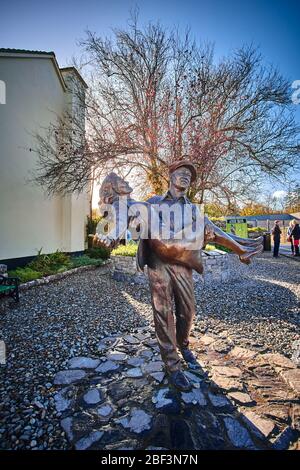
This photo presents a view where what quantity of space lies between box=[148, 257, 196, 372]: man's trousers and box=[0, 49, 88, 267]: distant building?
7088mm

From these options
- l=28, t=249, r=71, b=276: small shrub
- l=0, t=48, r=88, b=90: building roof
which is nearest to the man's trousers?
l=28, t=249, r=71, b=276: small shrub

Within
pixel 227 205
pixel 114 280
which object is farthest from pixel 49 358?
pixel 227 205

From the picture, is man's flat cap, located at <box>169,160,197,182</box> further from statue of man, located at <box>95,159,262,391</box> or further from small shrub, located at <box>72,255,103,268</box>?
small shrub, located at <box>72,255,103,268</box>

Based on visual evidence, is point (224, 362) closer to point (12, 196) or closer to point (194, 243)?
point (194, 243)

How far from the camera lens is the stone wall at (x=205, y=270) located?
716 centimetres

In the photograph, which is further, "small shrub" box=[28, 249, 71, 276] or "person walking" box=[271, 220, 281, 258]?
"person walking" box=[271, 220, 281, 258]

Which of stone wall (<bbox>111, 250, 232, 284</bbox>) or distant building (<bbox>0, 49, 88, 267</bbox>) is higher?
distant building (<bbox>0, 49, 88, 267</bbox>)

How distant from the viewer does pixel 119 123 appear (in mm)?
9258

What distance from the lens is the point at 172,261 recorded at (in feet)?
7.38

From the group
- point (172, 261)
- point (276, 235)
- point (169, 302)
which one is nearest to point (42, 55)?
point (172, 261)

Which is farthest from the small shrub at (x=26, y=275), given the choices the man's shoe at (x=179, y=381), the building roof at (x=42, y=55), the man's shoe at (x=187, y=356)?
the building roof at (x=42, y=55)

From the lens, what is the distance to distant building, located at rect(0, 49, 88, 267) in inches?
309

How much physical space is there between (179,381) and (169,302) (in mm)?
691

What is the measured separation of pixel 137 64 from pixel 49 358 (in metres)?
9.91
